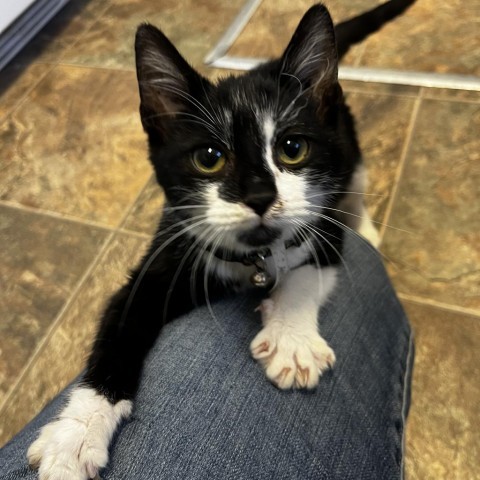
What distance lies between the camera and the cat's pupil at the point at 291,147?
0.91 metres

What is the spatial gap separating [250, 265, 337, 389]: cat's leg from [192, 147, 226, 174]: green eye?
31cm

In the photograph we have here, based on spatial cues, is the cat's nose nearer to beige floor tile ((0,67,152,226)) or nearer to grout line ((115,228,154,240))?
grout line ((115,228,154,240))

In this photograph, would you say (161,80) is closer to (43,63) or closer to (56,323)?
(56,323)

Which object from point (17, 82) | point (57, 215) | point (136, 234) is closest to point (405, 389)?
point (136, 234)

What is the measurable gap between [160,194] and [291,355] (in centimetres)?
106

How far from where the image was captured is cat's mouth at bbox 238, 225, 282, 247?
84 centimetres

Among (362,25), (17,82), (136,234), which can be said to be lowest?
(136,234)

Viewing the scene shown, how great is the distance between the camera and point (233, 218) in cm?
82

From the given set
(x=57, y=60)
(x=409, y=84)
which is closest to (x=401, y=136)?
(x=409, y=84)

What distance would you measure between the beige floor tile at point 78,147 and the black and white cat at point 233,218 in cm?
79

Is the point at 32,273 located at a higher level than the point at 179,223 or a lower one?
lower

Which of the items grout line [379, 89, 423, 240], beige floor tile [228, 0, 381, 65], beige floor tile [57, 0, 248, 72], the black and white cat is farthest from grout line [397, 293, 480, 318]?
beige floor tile [57, 0, 248, 72]

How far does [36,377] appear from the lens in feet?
4.73

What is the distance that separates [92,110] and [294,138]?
4.75 feet
